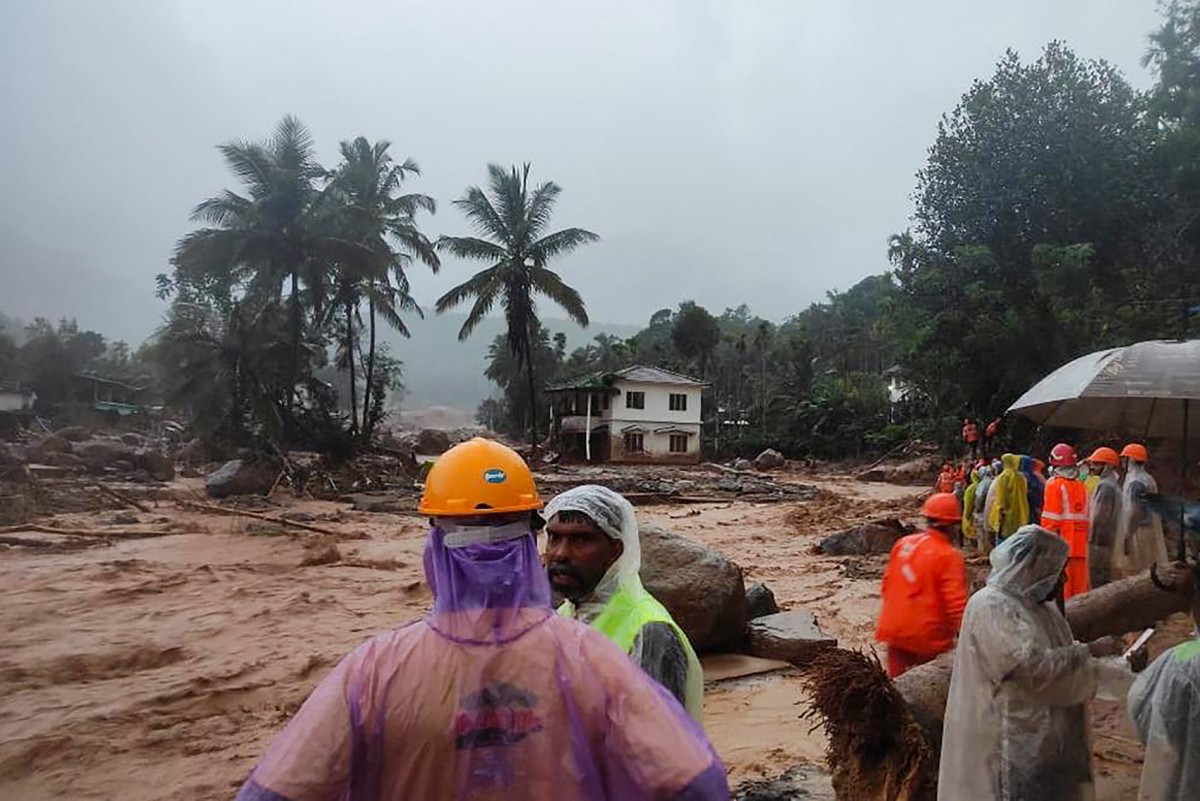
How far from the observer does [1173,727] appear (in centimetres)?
271

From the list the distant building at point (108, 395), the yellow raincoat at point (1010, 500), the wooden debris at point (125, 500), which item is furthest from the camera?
the distant building at point (108, 395)

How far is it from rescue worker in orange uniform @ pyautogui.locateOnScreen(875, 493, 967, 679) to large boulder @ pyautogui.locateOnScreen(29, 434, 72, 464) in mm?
23818

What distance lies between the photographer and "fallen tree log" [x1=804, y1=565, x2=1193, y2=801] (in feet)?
10.8

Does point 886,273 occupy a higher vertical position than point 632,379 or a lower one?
higher

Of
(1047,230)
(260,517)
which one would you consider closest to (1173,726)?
(260,517)

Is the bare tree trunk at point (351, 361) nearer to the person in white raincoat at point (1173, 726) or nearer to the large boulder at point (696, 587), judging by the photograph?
the large boulder at point (696, 587)

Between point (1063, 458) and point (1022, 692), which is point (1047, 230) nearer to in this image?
point (1063, 458)

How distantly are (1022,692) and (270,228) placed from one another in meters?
27.6

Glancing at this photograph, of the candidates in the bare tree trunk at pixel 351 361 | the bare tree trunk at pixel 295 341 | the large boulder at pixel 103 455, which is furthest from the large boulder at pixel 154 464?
the bare tree trunk at pixel 351 361

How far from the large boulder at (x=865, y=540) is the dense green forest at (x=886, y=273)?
7270mm

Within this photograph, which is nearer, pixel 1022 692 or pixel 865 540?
pixel 1022 692

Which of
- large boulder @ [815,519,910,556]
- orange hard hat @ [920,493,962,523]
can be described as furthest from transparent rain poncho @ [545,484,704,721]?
large boulder @ [815,519,910,556]

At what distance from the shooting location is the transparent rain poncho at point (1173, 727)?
2666 mm

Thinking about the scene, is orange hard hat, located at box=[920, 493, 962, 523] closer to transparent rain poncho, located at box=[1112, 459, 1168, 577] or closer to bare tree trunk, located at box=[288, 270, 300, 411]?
transparent rain poncho, located at box=[1112, 459, 1168, 577]
